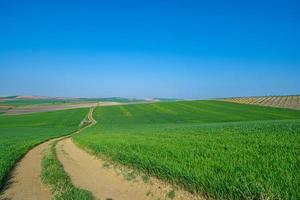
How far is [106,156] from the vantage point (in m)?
17.3

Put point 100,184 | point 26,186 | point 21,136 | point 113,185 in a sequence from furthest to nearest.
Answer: point 21,136 → point 26,186 → point 100,184 → point 113,185

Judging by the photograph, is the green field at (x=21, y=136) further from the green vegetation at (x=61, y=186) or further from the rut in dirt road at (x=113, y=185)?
the rut in dirt road at (x=113, y=185)

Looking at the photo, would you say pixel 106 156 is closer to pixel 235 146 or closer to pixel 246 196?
pixel 235 146

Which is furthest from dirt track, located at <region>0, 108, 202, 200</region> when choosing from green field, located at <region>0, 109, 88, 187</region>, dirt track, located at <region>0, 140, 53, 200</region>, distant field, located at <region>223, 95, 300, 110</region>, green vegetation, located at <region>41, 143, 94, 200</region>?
distant field, located at <region>223, 95, 300, 110</region>

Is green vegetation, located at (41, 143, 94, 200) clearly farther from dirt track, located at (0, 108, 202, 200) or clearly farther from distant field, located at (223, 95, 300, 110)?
distant field, located at (223, 95, 300, 110)

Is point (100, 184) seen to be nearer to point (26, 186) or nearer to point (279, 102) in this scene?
point (26, 186)

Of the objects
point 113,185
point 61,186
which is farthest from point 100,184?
point 61,186

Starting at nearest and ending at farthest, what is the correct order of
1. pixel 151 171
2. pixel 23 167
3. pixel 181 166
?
pixel 181 166
pixel 151 171
pixel 23 167

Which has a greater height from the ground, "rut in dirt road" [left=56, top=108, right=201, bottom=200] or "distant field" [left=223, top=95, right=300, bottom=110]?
"distant field" [left=223, top=95, right=300, bottom=110]

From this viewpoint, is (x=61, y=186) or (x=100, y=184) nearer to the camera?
(x=61, y=186)

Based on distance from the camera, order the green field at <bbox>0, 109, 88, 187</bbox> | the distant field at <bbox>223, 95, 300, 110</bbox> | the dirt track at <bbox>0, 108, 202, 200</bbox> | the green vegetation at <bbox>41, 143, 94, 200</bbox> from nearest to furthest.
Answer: the green vegetation at <bbox>41, 143, 94, 200</bbox> < the dirt track at <bbox>0, 108, 202, 200</bbox> < the green field at <bbox>0, 109, 88, 187</bbox> < the distant field at <bbox>223, 95, 300, 110</bbox>

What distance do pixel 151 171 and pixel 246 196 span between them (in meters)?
5.08

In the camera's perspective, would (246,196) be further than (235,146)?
No

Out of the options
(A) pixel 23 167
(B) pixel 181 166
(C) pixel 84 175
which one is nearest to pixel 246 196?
(B) pixel 181 166
